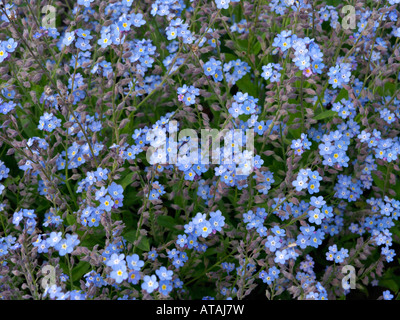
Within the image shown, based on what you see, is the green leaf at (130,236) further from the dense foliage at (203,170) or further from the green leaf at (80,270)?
the green leaf at (80,270)

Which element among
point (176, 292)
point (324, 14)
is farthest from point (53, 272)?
point (324, 14)

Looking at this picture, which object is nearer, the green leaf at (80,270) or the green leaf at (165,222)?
the green leaf at (80,270)

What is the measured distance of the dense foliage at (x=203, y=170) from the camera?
281 cm

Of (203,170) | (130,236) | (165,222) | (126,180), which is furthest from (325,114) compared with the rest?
(130,236)

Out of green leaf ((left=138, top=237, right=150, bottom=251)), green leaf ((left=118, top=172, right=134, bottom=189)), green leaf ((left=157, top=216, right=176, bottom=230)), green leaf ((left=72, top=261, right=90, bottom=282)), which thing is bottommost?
green leaf ((left=72, top=261, right=90, bottom=282))

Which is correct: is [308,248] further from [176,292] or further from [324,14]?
[324,14]

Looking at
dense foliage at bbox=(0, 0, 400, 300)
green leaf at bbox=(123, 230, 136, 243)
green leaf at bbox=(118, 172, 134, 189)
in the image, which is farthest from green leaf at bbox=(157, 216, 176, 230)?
green leaf at bbox=(118, 172, 134, 189)

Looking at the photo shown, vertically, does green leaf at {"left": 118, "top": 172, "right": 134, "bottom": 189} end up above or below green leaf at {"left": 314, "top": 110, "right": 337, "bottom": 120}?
below

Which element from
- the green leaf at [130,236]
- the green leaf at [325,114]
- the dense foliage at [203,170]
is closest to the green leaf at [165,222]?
the dense foliage at [203,170]

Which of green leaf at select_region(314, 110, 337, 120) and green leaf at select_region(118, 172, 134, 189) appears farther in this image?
green leaf at select_region(314, 110, 337, 120)

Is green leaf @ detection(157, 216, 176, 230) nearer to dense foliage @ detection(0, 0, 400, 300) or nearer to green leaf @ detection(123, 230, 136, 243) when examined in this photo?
dense foliage @ detection(0, 0, 400, 300)

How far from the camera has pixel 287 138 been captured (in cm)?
358

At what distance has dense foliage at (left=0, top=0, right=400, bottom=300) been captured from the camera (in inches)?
111

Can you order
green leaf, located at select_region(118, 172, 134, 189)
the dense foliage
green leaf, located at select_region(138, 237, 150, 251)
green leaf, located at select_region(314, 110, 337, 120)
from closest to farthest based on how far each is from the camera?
the dense foliage
green leaf, located at select_region(138, 237, 150, 251)
green leaf, located at select_region(118, 172, 134, 189)
green leaf, located at select_region(314, 110, 337, 120)
